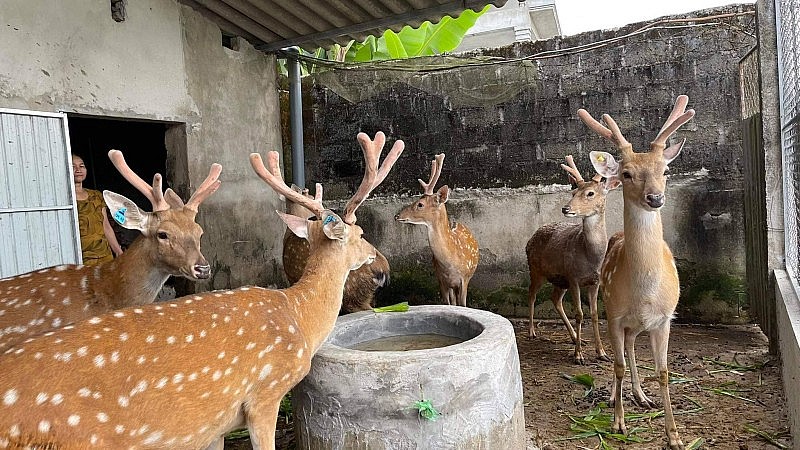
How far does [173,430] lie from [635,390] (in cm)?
295

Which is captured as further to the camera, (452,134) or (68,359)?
(452,134)

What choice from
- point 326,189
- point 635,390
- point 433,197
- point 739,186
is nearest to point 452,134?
point 433,197


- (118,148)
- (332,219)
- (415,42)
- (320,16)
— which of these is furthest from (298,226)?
(415,42)

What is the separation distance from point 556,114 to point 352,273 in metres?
2.70

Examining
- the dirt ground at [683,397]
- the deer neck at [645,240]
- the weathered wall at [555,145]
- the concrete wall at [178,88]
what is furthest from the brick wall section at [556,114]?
the deer neck at [645,240]

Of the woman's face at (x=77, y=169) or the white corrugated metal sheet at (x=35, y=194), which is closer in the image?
the white corrugated metal sheet at (x=35, y=194)

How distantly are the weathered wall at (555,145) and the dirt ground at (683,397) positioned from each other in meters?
0.88

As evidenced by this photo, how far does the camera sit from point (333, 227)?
275 cm

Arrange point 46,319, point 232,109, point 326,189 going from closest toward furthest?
1. point 46,319
2. point 232,109
3. point 326,189

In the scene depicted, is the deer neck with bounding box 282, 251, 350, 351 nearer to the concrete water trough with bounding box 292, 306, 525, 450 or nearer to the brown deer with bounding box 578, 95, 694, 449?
the concrete water trough with bounding box 292, 306, 525, 450

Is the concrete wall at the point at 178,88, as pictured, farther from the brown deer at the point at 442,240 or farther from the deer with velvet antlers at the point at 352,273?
the brown deer at the point at 442,240

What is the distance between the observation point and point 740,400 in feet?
12.1

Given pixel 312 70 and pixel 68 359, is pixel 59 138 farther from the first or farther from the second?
pixel 312 70

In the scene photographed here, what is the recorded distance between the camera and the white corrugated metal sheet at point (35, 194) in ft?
12.9
